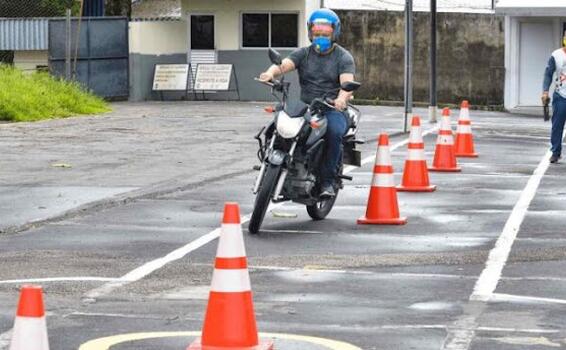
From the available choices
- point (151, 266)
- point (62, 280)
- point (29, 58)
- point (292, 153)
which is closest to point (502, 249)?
point (292, 153)

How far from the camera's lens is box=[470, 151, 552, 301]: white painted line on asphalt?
32.1 ft

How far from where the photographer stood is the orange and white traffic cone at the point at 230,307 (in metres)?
7.28

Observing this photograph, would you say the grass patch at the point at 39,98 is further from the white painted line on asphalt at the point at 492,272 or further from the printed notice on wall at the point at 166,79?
the white painted line on asphalt at the point at 492,272

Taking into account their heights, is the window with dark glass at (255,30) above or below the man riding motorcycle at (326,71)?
above

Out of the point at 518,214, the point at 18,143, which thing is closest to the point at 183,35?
the point at 18,143

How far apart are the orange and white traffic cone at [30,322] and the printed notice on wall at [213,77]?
36.0 meters

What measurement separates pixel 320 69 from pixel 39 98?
18.9m

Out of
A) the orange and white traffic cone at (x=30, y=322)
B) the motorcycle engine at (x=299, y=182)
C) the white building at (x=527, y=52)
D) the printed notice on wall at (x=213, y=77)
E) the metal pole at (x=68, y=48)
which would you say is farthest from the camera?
the printed notice on wall at (x=213, y=77)

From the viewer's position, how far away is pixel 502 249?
38.8ft

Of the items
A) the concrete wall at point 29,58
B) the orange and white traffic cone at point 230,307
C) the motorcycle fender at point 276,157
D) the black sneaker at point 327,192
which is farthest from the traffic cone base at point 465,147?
the concrete wall at point 29,58

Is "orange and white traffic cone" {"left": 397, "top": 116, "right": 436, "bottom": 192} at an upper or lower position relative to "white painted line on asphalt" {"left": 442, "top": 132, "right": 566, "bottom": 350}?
upper

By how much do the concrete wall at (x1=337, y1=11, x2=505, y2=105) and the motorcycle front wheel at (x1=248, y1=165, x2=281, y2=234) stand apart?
1176 inches

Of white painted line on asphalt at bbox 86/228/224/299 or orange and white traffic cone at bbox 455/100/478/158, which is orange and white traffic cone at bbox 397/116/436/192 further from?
orange and white traffic cone at bbox 455/100/478/158

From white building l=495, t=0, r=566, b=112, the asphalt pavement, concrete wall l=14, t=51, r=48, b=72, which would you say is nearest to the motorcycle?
the asphalt pavement
